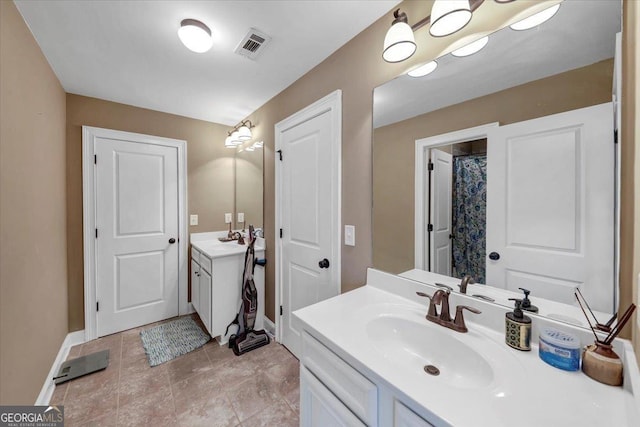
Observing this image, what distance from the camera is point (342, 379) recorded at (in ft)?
2.97

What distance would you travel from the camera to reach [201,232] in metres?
3.05

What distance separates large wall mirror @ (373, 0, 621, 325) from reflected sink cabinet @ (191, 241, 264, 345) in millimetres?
1564

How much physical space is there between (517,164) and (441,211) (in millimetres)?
368

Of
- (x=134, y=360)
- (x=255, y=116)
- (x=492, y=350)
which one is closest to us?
(x=492, y=350)

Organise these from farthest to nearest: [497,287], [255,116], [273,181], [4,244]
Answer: [255,116] → [273,181] → [4,244] → [497,287]

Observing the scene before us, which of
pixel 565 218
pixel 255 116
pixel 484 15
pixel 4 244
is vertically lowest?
pixel 4 244

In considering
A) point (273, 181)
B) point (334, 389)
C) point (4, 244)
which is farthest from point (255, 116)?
point (334, 389)

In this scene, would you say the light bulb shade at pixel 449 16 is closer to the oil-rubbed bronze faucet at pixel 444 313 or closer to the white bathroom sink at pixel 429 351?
the oil-rubbed bronze faucet at pixel 444 313

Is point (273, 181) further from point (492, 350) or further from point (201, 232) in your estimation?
point (492, 350)

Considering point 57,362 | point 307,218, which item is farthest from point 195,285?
point 307,218

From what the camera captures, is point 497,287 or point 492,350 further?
point 497,287

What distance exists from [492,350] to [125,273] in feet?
10.3

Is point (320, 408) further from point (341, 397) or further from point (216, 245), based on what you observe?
point (216, 245)

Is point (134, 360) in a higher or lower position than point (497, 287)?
lower
